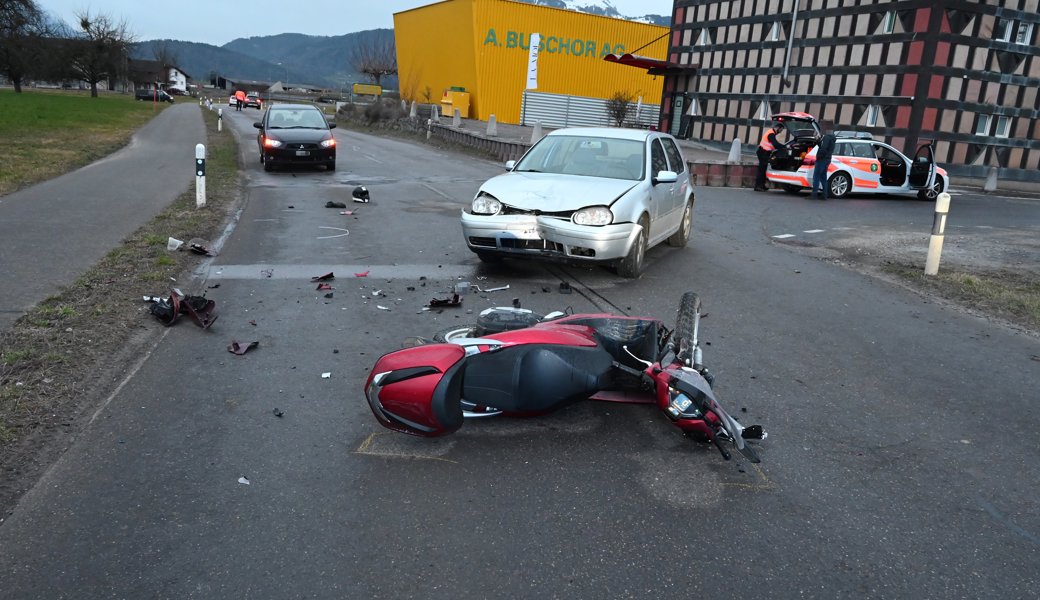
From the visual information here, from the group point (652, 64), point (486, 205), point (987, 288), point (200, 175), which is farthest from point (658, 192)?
point (652, 64)

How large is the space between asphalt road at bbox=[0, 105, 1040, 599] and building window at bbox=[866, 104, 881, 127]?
30268 millimetres

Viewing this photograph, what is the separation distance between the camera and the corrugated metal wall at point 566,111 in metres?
55.4

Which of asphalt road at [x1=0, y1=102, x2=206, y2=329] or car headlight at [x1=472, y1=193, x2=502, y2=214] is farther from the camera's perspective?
car headlight at [x1=472, y1=193, x2=502, y2=214]

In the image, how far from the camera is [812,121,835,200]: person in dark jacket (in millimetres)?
19469

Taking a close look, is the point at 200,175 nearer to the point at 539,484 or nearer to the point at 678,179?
the point at 678,179

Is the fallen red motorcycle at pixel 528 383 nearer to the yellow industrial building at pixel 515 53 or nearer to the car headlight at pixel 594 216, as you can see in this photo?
the car headlight at pixel 594 216

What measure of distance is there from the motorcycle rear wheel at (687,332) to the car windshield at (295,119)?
18.0 meters

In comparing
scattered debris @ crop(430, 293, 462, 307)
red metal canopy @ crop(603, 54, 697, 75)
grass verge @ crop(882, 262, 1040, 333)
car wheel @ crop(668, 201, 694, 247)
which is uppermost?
red metal canopy @ crop(603, 54, 697, 75)

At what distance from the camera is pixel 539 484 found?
3.87 m

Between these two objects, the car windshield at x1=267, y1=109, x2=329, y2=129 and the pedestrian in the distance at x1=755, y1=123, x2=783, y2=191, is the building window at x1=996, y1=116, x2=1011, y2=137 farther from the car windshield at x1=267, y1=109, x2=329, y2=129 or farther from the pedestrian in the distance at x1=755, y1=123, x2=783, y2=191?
the car windshield at x1=267, y1=109, x2=329, y2=129

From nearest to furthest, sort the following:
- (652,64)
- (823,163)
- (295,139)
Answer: (823,163)
(295,139)
(652,64)

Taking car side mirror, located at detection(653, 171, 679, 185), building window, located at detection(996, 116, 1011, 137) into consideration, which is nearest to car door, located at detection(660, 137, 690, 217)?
car side mirror, located at detection(653, 171, 679, 185)

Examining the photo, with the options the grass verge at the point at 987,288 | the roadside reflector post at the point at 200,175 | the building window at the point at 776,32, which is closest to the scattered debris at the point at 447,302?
the grass verge at the point at 987,288

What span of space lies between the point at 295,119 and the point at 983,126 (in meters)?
29.6
